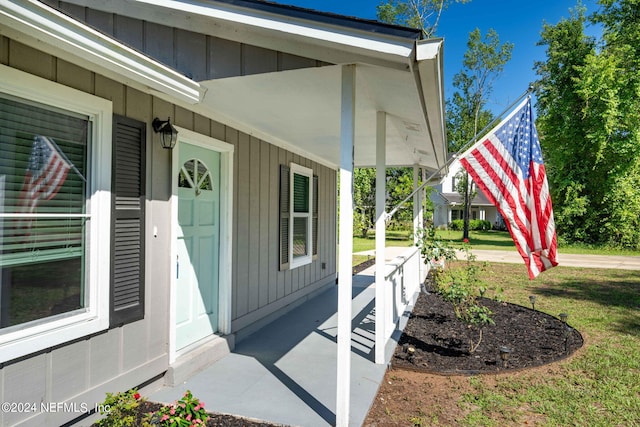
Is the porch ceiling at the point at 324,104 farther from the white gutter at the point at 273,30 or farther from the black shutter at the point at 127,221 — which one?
the black shutter at the point at 127,221

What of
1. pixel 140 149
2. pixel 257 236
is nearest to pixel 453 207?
pixel 257 236

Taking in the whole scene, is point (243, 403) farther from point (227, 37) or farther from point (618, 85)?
point (618, 85)

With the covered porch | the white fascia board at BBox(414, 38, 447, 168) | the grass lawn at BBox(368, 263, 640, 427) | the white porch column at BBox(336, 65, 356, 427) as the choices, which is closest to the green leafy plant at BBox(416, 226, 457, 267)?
the covered porch

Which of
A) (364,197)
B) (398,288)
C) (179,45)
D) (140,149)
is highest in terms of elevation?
(179,45)

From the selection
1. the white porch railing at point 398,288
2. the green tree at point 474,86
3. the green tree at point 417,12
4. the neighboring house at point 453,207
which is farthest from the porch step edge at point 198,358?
the neighboring house at point 453,207

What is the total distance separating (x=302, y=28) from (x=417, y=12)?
19107 millimetres

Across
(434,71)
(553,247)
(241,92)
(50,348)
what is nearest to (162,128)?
(241,92)

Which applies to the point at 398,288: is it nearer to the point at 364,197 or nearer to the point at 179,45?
the point at 179,45

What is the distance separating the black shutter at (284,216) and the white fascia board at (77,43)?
272cm

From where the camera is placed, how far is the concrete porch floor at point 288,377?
2.87 metres

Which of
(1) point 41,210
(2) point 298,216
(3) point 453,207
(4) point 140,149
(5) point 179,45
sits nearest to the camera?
(1) point 41,210

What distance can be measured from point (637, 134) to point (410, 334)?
17.0 metres

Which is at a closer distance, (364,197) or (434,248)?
(434,248)

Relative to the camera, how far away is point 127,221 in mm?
2865
